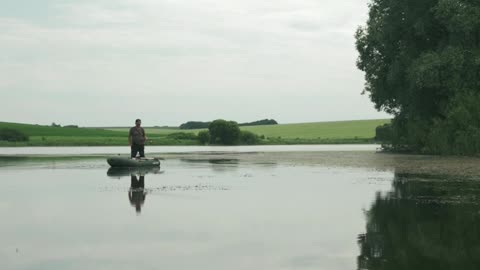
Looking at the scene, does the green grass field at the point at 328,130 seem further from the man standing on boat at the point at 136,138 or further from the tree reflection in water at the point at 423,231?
the tree reflection in water at the point at 423,231

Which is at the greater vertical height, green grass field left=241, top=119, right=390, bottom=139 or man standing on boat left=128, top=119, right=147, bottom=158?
green grass field left=241, top=119, right=390, bottom=139

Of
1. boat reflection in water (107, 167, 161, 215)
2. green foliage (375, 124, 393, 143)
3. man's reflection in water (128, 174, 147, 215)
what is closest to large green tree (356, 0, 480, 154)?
green foliage (375, 124, 393, 143)

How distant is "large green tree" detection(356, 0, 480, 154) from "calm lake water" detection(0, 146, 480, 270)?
66.2 ft

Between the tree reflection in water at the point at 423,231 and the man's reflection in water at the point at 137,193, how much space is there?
5414 mm

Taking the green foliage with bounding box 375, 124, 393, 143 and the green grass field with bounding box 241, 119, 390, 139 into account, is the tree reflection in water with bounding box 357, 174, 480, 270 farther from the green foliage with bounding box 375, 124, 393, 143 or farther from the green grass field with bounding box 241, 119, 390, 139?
the green grass field with bounding box 241, 119, 390, 139

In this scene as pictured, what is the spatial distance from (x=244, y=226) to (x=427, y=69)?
29.6 metres

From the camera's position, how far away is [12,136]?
342ft

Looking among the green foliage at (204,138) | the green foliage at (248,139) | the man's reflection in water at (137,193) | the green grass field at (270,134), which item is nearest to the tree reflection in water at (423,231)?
the man's reflection in water at (137,193)

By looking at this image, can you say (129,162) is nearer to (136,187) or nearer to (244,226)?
(136,187)

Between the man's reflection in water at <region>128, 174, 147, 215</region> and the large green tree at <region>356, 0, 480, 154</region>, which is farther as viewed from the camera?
the large green tree at <region>356, 0, 480, 154</region>

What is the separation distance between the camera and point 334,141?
106 metres

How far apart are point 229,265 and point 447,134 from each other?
37642 mm

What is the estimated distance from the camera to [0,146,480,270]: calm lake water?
8750mm

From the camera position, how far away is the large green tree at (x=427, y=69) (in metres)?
39.1
